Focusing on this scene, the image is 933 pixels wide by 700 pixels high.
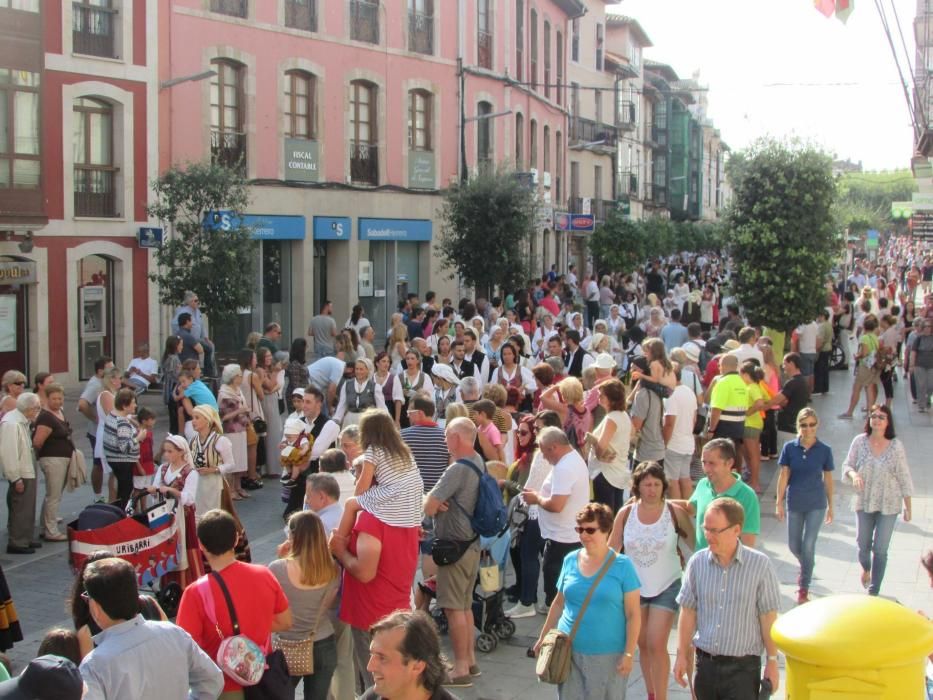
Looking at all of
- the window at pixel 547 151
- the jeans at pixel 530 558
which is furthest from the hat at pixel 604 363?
the window at pixel 547 151

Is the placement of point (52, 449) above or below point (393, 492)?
below

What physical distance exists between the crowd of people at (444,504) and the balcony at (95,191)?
21.6ft

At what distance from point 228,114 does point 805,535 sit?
1988cm

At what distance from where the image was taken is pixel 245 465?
520 inches

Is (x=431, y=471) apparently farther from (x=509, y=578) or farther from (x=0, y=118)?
(x=0, y=118)

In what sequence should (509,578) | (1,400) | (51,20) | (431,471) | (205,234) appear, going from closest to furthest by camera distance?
(431,471), (509,578), (1,400), (205,234), (51,20)

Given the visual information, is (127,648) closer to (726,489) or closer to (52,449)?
(726,489)

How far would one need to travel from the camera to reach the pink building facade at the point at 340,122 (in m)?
25.8

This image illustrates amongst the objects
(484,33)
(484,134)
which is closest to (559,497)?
(484,134)

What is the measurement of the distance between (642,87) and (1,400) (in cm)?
5786

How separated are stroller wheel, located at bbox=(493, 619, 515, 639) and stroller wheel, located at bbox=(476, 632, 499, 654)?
10cm

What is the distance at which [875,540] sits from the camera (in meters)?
9.38

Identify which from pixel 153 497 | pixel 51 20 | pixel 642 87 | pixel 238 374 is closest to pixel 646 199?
pixel 642 87

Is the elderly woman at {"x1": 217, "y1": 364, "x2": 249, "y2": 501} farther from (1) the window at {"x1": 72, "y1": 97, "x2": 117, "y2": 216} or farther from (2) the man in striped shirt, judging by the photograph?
(1) the window at {"x1": 72, "y1": 97, "x2": 117, "y2": 216}
